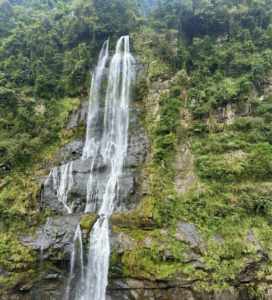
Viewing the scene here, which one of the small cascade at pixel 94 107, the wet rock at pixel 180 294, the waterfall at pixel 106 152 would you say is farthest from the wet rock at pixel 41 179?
the wet rock at pixel 180 294

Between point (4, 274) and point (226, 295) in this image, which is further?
point (4, 274)

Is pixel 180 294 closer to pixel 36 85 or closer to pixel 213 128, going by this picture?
pixel 213 128

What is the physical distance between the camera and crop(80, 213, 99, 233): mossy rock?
36.2 feet

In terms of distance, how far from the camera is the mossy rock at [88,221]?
36.2ft

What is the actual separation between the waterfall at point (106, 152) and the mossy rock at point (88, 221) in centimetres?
23

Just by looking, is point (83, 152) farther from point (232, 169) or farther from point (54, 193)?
point (232, 169)

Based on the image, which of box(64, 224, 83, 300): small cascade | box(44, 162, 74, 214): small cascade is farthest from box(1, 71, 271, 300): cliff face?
box(44, 162, 74, 214): small cascade

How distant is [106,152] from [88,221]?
19.4 ft

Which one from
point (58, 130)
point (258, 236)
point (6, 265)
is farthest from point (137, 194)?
point (58, 130)

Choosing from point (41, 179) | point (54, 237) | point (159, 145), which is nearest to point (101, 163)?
point (41, 179)

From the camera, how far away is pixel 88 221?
11.2m

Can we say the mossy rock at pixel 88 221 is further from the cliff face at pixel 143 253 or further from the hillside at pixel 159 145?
the hillside at pixel 159 145

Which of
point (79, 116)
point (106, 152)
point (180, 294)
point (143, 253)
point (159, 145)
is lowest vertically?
point (180, 294)

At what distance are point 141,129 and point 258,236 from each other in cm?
1039
